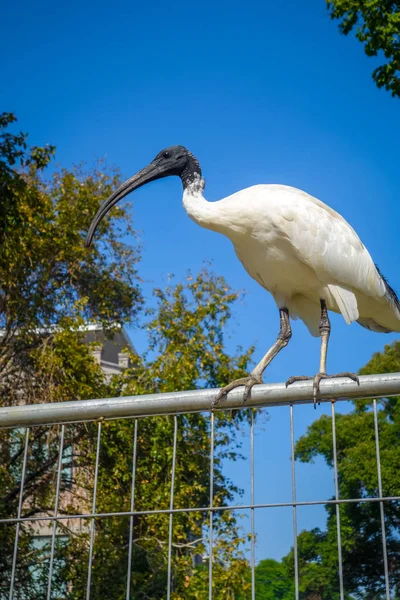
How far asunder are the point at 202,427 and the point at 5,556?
130 inches

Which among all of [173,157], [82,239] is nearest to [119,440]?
[82,239]

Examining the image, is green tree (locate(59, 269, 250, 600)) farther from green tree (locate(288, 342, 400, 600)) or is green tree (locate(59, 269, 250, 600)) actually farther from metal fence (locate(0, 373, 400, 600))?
metal fence (locate(0, 373, 400, 600))

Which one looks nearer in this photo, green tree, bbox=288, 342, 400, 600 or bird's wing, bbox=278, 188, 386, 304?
bird's wing, bbox=278, 188, 386, 304

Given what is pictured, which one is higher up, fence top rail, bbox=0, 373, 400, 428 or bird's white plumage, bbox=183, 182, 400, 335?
bird's white plumage, bbox=183, 182, 400, 335

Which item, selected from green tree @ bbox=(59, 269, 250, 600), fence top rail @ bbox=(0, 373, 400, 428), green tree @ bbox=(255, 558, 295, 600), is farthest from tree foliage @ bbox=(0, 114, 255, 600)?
fence top rail @ bbox=(0, 373, 400, 428)

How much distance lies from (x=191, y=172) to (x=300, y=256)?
3.87 ft

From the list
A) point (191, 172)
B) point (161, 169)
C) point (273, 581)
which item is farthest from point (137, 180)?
point (273, 581)

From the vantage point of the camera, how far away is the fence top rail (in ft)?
7.97

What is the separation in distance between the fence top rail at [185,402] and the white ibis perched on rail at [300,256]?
4.90ft

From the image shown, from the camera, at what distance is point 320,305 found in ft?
15.1

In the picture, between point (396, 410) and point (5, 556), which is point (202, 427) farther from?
point (396, 410)

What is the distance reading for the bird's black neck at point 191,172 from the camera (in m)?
5.03

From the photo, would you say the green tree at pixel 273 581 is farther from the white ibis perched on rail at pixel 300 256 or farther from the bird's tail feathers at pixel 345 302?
the bird's tail feathers at pixel 345 302

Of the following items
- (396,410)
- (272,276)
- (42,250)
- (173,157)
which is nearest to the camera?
(272,276)
